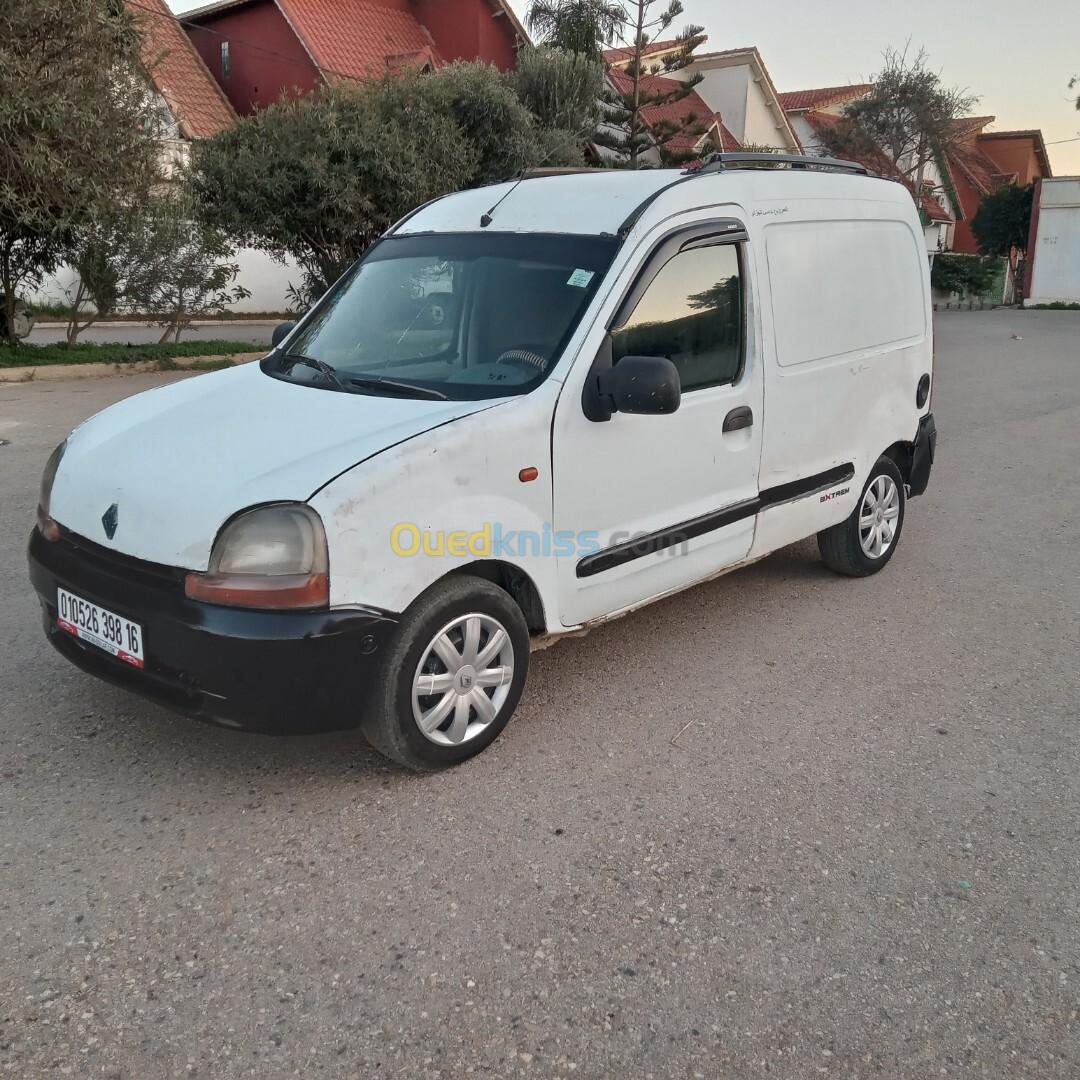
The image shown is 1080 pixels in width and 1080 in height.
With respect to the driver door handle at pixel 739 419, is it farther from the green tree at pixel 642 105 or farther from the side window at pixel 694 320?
the green tree at pixel 642 105

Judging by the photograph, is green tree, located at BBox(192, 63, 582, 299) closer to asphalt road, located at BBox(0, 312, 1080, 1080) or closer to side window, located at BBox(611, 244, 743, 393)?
asphalt road, located at BBox(0, 312, 1080, 1080)

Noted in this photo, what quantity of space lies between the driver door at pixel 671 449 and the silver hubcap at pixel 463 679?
35 cm

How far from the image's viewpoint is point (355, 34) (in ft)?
106

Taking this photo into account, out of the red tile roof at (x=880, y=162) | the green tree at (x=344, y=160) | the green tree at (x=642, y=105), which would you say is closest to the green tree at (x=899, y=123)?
the red tile roof at (x=880, y=162)

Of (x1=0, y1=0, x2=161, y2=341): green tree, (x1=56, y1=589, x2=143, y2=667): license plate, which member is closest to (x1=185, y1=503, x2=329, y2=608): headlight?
(x1=56, y1=589, x2=143, y2=667): license plate

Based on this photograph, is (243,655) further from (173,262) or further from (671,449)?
(173,262)

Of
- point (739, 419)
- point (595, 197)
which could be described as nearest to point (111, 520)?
point (595, 197)

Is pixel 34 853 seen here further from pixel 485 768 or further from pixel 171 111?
pixel 171 111

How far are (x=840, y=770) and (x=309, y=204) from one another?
14.1 metres

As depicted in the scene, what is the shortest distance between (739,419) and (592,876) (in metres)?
2.12

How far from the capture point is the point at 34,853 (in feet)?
9.92

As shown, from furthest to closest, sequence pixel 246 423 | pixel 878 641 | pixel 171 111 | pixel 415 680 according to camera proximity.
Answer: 1. pixel 171 111
2. pixel 878 641
3. pixel 246 423
4. pixel 415 680

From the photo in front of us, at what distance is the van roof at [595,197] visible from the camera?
4.04m

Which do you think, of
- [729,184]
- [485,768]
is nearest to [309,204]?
[729,184]
